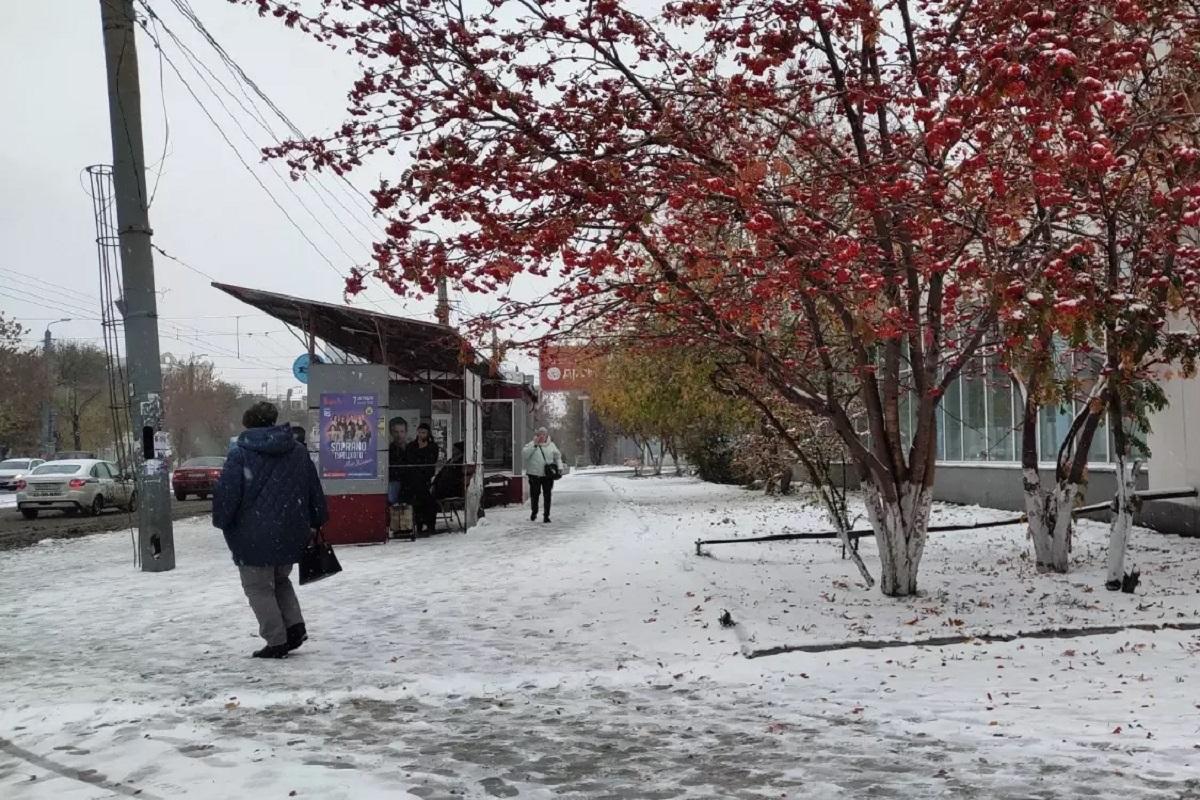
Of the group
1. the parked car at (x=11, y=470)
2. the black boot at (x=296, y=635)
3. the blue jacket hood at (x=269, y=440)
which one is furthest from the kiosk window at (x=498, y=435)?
the parked car at (x=11, y=470)

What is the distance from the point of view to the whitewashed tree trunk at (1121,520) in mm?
8570

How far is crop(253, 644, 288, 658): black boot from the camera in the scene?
716 centimetres

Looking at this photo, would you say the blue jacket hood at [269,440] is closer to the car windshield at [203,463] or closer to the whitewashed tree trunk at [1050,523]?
the whitewashed tree trunk at [1050,523]

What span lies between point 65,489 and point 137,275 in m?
15.8

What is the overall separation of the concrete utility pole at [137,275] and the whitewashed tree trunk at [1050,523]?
30.2 ft

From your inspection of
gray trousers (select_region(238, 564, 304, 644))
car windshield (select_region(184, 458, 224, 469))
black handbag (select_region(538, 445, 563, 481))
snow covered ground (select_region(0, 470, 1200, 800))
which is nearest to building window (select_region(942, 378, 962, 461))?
black handbag (select_region(538, 445, 563, 481))

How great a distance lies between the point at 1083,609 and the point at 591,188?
484 cm

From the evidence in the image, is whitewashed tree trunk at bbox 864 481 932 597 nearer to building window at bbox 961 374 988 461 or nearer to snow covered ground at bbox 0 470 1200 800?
snow covered ground at bbox 0 470 1200 800

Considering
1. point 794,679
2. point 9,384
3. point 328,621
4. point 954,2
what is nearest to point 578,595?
point 328,621

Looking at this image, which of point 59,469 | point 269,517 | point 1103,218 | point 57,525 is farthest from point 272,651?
point 59,469

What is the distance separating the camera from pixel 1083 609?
808cm

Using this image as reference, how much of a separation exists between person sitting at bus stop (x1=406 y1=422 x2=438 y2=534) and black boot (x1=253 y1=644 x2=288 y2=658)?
8.59 m

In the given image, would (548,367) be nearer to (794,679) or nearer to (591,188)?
(591,188)

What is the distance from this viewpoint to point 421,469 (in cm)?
1596
